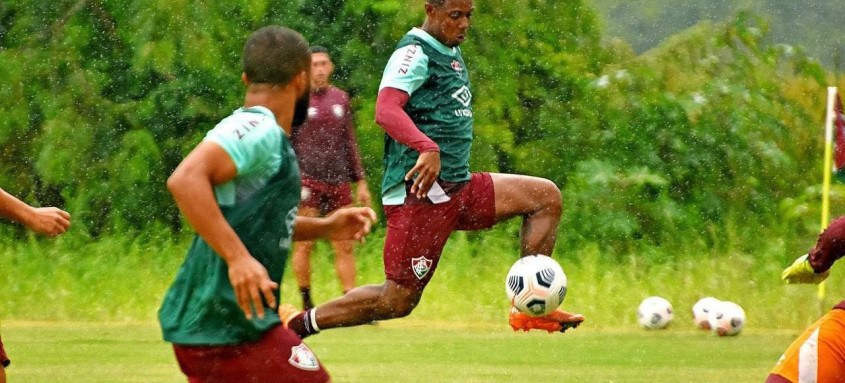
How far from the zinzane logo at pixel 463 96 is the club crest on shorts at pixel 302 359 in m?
2.96

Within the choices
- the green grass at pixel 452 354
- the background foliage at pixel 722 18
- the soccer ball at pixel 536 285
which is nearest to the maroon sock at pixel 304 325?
the green grass at pixel 452 354

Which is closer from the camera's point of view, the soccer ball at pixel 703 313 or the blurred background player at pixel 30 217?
the blurred background player at pixel 30 217

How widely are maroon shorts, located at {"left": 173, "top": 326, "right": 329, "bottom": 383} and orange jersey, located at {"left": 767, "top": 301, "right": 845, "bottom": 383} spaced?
1376 millimetres

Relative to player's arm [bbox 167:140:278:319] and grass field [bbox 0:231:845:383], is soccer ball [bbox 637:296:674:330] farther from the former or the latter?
player's arm [bbox 167:140:278:319]

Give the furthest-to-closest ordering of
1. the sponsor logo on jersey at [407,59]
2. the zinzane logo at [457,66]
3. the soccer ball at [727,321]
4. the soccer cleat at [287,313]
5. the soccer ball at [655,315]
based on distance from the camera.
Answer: the soccer ball at [655,315]
the soccer ball at [727,321]
the soccer cleat at [287,313]
the zinzane logo at [457,66]
the sponsor logo on jersey at [407,59]

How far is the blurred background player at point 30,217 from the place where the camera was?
467cm

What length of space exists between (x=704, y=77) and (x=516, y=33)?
6.18 ft

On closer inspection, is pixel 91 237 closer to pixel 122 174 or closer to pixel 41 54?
pixel 122 174

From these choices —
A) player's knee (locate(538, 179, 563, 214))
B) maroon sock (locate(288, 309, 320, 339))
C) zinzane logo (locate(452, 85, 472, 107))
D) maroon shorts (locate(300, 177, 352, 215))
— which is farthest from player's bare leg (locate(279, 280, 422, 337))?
maroon shorts (locate(300, 177, 352, 215))

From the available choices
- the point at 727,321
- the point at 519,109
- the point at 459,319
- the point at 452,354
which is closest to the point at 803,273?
the point at 452,354

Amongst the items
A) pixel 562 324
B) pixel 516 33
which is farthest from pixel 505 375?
pixel 516 33

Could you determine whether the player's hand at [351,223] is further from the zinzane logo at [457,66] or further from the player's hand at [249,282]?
the zinzane logo at [457,66]

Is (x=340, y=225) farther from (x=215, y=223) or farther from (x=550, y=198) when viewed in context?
(x=550, y=198)

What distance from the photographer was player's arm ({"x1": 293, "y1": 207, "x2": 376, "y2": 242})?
4.37 meters
